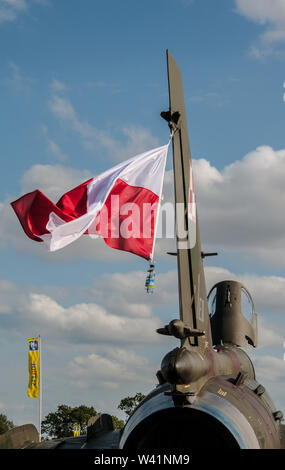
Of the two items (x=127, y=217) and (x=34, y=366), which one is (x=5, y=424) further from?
(x=127, y=217)

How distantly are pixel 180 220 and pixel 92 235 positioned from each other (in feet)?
5.47

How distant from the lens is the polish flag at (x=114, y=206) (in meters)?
10.0

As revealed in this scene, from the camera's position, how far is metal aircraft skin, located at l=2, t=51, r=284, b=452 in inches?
301

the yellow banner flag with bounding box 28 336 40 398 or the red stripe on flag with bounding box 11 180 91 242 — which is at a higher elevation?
the yellow banner flag with bounding box 28 336 40 398

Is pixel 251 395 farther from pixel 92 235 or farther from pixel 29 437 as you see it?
pixel 29 437

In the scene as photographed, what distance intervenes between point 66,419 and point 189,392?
48054mm

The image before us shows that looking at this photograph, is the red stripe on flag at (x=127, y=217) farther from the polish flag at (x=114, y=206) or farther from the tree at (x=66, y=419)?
the tree at (x=66, y=419)

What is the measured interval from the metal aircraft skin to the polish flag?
2.51 feet

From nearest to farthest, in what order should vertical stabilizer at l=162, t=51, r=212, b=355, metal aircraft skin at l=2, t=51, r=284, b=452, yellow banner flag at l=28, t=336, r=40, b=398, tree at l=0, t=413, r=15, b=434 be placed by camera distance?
1. metal aircraft skin at l=2, t=51, r=284, b=452
2. vertical stabilizer at l=162, t=51, r=212, b=355
3. yellow banner flag at l=28, t=336, r=40, b=398
4. tree at l=0, t=413, r=15, b=434

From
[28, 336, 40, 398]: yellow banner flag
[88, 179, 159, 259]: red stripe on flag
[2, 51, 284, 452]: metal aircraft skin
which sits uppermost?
[28, 336, 40, 398]: yellow banner flag

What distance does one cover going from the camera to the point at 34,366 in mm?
32188

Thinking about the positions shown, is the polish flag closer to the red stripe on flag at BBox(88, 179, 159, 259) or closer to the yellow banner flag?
the red stripe on flag at BBox(88, 179, 159, 259)

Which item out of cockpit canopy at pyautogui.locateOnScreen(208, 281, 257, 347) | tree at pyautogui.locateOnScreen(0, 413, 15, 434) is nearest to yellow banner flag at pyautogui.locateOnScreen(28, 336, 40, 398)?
cockpit canopy at pyautogui.locateOnScreen(208, 281, 257, 347)

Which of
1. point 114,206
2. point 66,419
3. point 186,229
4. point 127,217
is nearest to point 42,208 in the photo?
point 114,206
